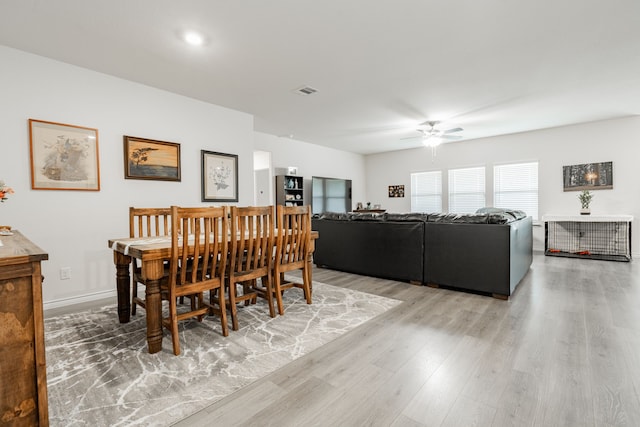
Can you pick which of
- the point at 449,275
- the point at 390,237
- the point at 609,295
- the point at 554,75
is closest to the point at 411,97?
the point at 554,75

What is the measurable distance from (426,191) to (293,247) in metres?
6.12

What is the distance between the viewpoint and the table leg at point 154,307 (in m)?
2.02

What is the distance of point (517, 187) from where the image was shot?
6715 millimetres

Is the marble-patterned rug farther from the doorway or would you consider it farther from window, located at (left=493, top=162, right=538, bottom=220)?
window, located at (left=493, top=162, right=538, bottom=220)

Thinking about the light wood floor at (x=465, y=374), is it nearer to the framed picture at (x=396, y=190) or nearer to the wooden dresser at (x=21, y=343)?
the wooden dresser at (x=21, y=343)

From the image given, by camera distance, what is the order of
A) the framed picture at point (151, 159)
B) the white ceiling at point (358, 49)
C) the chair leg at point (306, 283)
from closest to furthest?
the white ceiling at point (358, 49) < the chair leg at point (306, 283) < the framed picture at point (151, 159)

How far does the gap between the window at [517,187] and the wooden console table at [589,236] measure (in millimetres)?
537

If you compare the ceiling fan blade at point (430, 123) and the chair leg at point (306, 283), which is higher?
the ceiling fan blade at point (430, 123)

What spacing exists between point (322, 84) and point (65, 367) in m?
3.68

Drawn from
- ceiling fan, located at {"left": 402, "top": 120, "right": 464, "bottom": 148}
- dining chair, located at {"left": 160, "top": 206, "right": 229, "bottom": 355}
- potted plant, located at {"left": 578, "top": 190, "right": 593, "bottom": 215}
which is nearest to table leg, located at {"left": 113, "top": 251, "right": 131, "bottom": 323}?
dining chair, located at {"left": 160, "top": 206, "right": 229, "bottom": 355}

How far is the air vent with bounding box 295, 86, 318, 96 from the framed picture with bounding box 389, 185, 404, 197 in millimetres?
5088

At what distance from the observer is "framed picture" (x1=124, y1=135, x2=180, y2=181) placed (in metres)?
3.62

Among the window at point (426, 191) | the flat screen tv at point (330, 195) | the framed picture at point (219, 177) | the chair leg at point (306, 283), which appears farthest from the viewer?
the window at point (426, 191)

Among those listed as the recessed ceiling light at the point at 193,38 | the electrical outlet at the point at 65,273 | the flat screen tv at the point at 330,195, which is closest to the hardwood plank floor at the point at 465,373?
the electrical outlet at the point at 65,273
